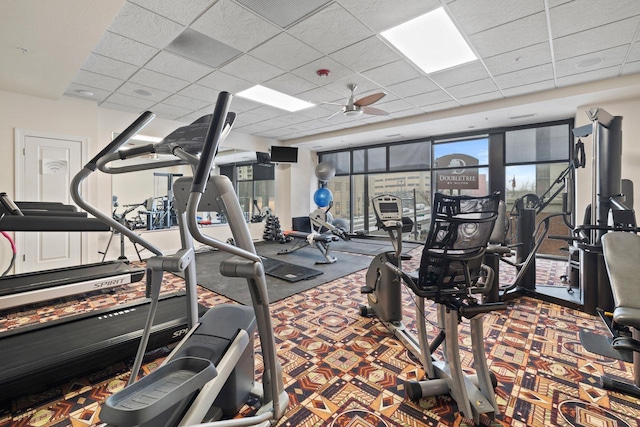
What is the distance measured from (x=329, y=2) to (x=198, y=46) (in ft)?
5.53

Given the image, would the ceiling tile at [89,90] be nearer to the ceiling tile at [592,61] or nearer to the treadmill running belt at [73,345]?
the treadmill running belt at [73,345]

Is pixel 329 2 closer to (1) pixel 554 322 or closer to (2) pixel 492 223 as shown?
(2) pixel 492 223

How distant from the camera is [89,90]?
472 cm

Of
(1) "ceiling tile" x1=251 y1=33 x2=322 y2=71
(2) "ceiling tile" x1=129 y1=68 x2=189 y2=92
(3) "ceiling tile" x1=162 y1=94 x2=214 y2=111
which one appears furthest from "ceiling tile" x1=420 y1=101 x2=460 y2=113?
(2) "ceiling tile" x1=129 y1=68 x2=189 y2=92

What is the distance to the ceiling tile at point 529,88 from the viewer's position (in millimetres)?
4551

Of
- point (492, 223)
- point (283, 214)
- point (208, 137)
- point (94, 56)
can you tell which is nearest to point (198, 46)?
point (94, 56)

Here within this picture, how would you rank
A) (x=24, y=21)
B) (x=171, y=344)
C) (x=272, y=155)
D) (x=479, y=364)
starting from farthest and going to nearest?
1. (x=272, y=155)
2. (x=24, y=21)
3. (x=171, y=344)
4. (x=479, y=364)

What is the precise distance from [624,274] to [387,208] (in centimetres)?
155

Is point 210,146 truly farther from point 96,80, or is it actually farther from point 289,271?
point 96,80

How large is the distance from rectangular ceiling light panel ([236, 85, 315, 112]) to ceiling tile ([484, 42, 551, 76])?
3.02 m

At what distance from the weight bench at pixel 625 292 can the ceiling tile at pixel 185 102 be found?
18.9ft

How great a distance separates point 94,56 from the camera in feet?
11.8

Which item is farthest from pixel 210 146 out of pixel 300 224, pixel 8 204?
pixel 300 224

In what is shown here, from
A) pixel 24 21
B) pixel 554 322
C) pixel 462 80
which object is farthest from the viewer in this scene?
pixel 462 80
